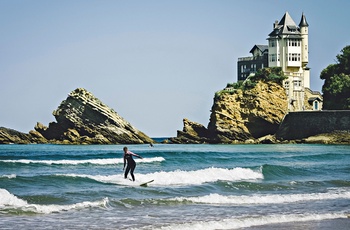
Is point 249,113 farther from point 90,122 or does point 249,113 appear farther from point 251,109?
point 90,122

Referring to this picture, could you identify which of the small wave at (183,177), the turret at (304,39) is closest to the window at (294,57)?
the turret at (304,39)

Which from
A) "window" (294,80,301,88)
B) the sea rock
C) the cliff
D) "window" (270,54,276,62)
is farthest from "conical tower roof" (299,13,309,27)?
the sea rock

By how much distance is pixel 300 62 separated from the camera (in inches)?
3536

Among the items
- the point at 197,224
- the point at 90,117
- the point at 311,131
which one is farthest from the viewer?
the point at 90,117

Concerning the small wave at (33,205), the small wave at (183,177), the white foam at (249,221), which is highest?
the small wave at (183,177)

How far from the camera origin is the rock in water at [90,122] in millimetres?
84875

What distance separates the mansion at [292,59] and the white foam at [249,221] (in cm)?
6904

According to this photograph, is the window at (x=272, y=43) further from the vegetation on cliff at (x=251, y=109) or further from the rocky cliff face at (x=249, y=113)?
the rocky cliff face at (x=249, y=113)

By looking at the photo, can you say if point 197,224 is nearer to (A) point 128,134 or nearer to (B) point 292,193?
(B) point 292,193

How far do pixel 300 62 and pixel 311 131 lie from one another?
13295 mm

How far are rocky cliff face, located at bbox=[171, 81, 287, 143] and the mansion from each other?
3533mm

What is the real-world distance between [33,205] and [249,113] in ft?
215

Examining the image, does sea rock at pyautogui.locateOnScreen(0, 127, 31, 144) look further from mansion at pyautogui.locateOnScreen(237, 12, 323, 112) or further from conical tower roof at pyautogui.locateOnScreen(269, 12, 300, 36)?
conical tower roof at pyautogui.locateOnScreen(269, 12, 300, 36)

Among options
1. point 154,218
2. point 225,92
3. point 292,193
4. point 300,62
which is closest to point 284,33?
point 300,62
